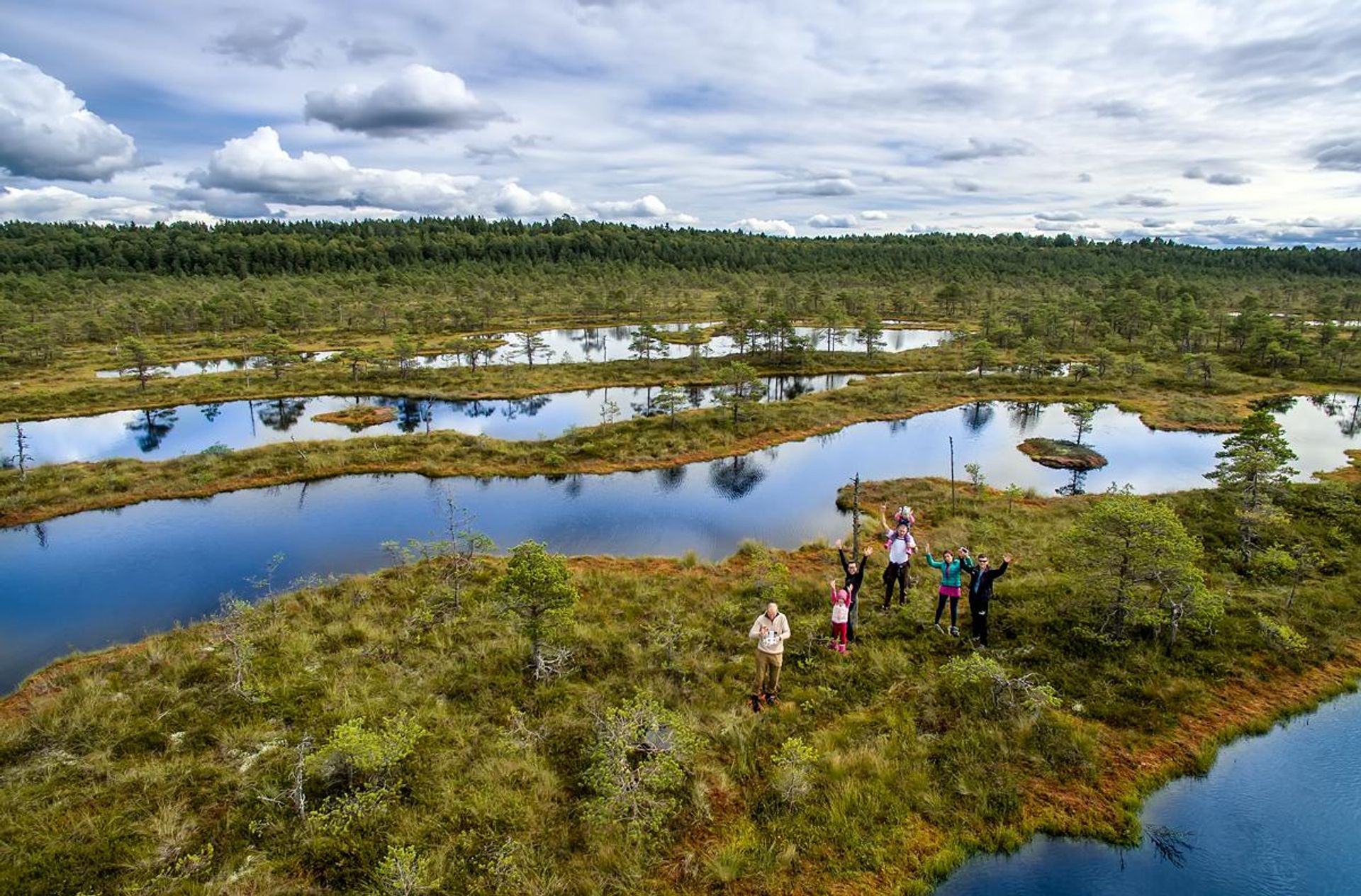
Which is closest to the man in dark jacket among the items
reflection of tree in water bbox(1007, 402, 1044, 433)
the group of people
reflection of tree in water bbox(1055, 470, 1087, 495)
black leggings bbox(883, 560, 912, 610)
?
the group of people

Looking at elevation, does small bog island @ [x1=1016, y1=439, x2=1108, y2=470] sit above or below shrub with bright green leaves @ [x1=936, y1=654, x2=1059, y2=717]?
above

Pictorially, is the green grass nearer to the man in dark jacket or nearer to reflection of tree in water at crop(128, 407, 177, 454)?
the man in dark jacket

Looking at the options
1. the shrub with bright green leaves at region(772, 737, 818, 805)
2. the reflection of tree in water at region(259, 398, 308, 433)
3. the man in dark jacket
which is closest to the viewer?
the shrub with bright green leaves at region(772, 737, 818, 805)

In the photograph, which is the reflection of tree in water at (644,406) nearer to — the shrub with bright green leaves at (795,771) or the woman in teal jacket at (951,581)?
the woman in teal jacket at (951,581)

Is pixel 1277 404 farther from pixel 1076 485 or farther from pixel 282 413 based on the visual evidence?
pixel 282 413

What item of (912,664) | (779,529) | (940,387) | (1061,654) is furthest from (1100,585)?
(940,387)
